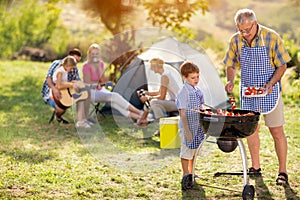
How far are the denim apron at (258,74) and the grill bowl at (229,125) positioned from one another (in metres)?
0.49

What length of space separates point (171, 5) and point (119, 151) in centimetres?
431

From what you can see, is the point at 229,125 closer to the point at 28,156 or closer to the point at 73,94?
the point at 28,156

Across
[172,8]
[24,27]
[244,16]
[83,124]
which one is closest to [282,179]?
[244,16]

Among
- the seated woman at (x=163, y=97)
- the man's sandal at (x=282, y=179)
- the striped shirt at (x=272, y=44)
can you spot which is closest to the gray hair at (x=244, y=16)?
the striped shirt at (x=272, y=44)

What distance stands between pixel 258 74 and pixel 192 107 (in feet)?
1.94

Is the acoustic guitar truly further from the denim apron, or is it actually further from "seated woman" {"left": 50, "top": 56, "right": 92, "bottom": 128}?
the denim apron

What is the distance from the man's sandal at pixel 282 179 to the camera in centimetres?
443

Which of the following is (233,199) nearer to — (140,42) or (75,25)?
(140,42)

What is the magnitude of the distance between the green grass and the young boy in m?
0.28

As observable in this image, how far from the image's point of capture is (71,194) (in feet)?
13.8

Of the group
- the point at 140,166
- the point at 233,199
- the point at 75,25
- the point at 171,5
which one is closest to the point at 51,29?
the point at 75,25

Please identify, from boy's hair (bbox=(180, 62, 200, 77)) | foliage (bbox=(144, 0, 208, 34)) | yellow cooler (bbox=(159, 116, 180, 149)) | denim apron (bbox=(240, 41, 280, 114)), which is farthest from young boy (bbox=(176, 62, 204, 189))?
foliage (bbox=(144, 0, 208, 34))

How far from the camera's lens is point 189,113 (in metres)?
4.34

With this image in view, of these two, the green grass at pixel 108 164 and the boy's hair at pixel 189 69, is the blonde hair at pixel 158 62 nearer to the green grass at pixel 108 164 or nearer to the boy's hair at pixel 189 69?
the green grass at pixel 108 164
